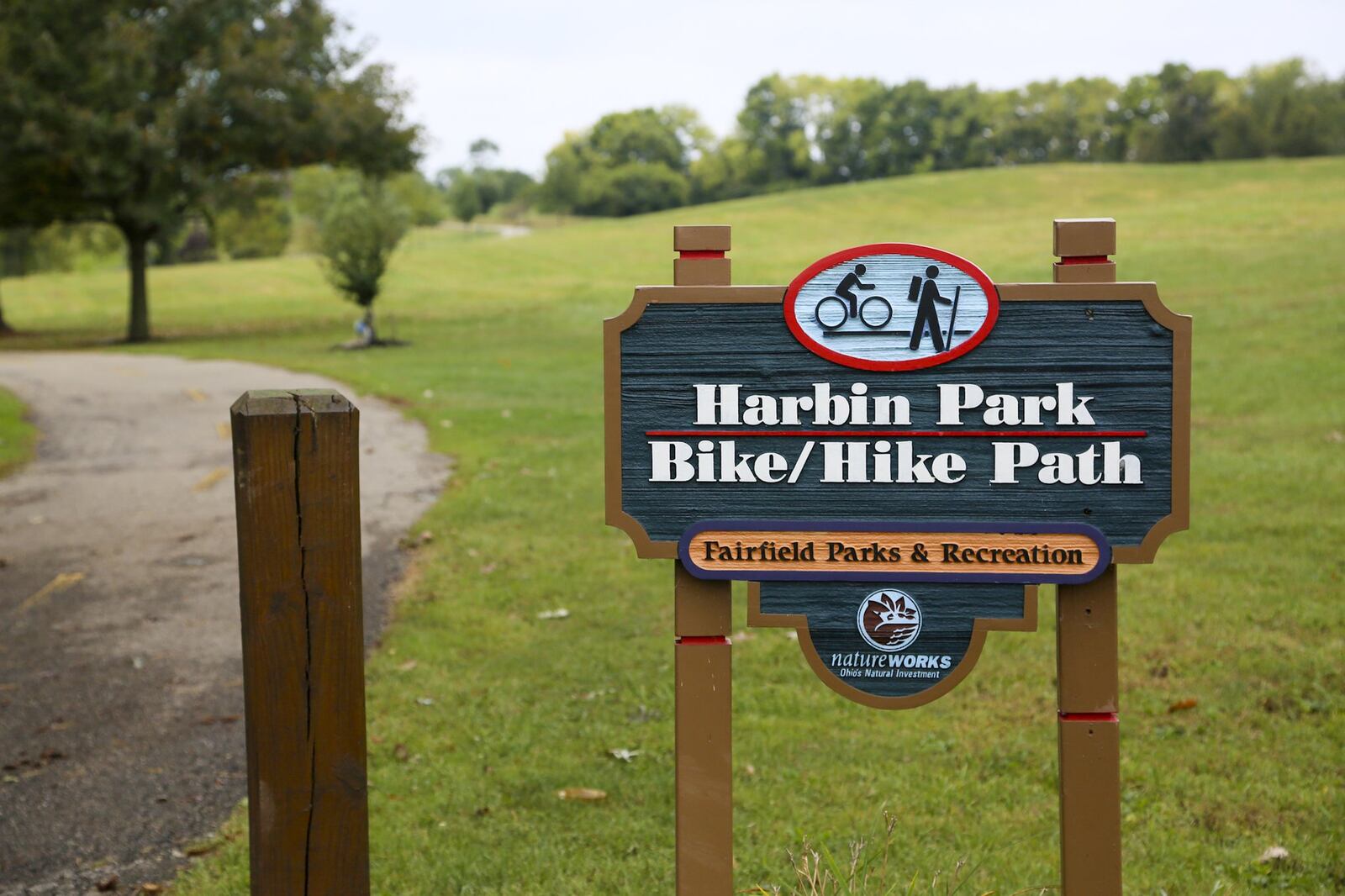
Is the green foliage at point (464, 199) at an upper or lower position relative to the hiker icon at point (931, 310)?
upper

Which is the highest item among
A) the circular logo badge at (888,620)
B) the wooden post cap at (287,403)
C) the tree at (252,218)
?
the tree at (252,218)

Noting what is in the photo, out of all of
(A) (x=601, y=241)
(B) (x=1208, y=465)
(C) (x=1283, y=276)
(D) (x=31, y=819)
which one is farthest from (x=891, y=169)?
(D) (x=31, y=819)

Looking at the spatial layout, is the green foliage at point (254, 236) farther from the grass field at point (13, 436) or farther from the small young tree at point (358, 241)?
the grass field at point (13, 436)

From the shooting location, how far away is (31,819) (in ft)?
13.5

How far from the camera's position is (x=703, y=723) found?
8.93 feet

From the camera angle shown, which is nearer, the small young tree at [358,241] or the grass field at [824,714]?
the grass field at [824,714]

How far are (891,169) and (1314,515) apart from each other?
97.0 meters

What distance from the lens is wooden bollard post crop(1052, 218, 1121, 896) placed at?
2666 mm

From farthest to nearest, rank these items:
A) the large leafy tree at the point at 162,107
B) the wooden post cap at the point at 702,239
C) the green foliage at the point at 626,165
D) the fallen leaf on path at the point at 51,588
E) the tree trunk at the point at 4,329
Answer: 1. the green foliage at the point at 626,165
2. the tree trunk at the point at 4,329
3. the large leafy tree at the point at 162,107
4. the fallen leaf on path at the point at 51,588
5. the wooden post cap at the point at 702,239

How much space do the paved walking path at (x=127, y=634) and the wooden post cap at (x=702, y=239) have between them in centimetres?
251

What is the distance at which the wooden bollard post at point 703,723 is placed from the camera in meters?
2.71

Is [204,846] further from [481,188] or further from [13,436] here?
[481,188]

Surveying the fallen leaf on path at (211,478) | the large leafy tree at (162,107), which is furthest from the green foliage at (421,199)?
the fallen leaf on path at (211,478)

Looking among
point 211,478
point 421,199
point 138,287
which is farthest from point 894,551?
point 421,199
